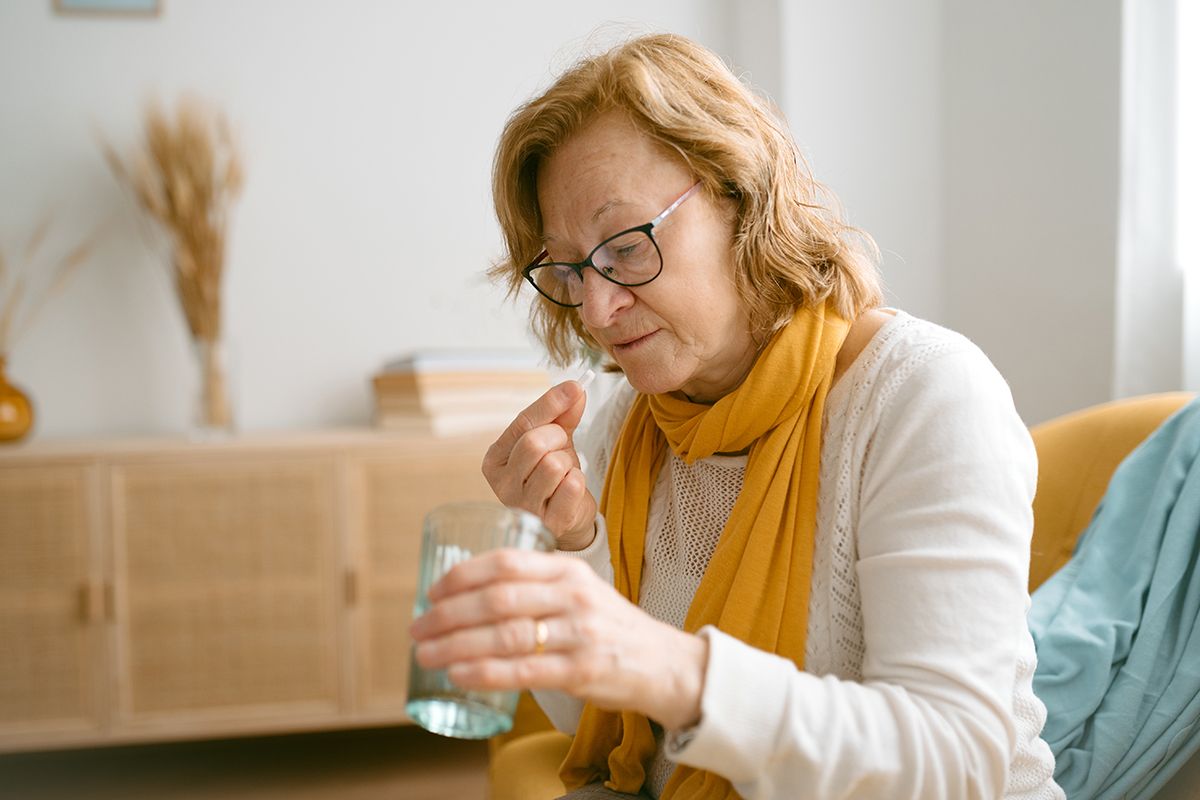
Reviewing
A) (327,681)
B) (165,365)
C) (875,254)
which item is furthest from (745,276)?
(165,365)

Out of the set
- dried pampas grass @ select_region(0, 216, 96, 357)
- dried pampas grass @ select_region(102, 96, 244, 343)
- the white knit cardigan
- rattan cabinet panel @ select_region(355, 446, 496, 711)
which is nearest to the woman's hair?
the white knit cardigan

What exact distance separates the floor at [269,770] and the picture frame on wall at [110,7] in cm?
198

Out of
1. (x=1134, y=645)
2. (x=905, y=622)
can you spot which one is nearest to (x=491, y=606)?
(x=905, y=622)

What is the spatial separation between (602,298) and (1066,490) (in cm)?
82

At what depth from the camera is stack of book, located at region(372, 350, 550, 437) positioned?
8.68 ft

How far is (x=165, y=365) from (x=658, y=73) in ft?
7.09

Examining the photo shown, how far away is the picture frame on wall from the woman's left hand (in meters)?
2.62

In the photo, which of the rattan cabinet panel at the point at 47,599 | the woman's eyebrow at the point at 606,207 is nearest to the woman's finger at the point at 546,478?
the woman's eyebrow at the point at 606,207

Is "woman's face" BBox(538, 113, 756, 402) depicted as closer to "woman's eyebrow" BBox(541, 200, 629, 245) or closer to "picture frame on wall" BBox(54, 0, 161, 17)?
"woman's eyebrow" BBox(541, 200, 629, 245)

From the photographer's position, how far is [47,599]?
2.52m

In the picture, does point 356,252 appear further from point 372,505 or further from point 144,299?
point 372,505

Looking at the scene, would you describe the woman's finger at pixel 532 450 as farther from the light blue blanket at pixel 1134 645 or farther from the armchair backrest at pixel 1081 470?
the armchair backrest at pixel 1081 470

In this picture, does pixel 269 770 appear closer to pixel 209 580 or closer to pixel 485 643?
pixel 209 580

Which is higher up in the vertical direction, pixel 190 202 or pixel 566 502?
pixel 190 202
